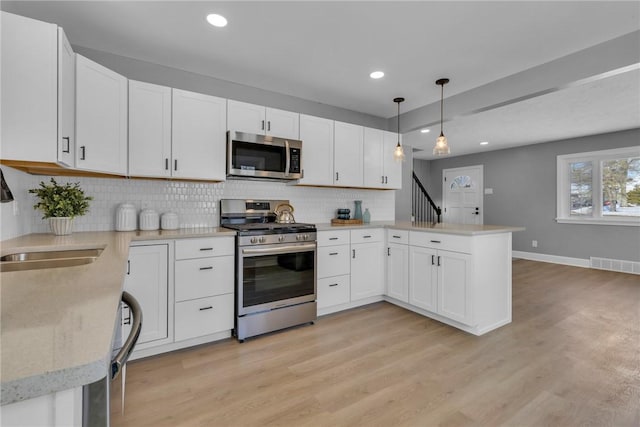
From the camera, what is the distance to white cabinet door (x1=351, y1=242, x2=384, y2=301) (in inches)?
132

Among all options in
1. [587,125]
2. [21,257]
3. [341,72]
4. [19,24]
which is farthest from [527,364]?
[587,125]

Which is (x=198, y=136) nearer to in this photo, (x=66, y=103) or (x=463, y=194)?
(x=66, y=103)

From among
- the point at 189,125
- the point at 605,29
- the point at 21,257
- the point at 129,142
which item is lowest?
the point at 21,257

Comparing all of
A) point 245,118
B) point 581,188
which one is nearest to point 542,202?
point 581,188

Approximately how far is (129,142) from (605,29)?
380 centimetres

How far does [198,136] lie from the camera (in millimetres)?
2744

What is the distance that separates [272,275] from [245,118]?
5.09ft

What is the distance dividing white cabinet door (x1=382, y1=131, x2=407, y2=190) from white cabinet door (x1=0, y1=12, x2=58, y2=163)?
11.0ft

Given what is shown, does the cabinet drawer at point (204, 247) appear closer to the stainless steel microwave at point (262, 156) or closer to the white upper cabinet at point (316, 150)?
the stainless steel microwave at point (262, 156)

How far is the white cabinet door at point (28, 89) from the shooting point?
1.63 meters

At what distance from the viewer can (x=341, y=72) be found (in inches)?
119

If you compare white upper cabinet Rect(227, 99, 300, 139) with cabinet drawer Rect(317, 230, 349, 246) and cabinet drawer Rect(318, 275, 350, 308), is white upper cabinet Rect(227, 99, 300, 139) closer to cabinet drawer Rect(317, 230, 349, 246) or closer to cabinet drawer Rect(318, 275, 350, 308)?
cabinet drawer Rect(317, 230, 349, 246)

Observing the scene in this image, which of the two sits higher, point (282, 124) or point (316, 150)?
point (282, 124)

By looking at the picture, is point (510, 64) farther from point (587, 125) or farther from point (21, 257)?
point (21, 257)
